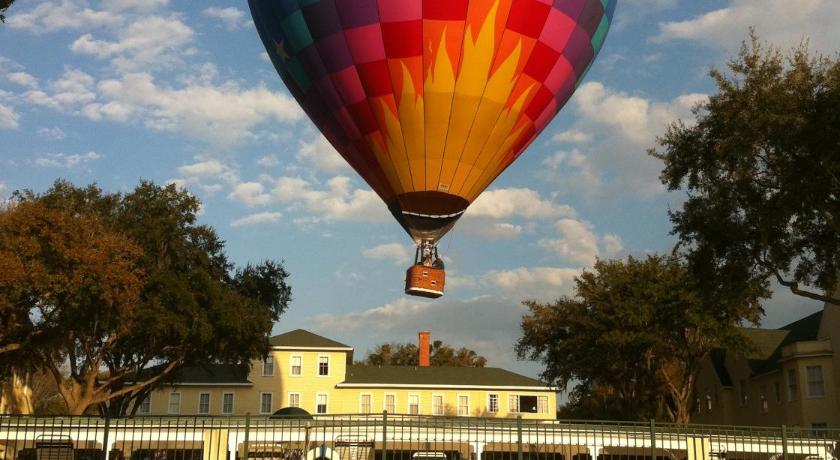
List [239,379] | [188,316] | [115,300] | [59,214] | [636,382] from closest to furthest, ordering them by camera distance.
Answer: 1. [59,214]
2. [115,300]
3. [188,316]
4. [636,382]
5. [239,379]

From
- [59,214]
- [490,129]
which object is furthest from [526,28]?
[59,214]

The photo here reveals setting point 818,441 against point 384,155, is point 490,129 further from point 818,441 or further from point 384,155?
point 818,441

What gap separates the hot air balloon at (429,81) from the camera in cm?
2759

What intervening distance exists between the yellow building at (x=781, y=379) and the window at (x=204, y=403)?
37.1 metres

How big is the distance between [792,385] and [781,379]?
138 centimetres

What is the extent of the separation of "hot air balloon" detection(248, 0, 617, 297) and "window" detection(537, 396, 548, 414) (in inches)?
1622

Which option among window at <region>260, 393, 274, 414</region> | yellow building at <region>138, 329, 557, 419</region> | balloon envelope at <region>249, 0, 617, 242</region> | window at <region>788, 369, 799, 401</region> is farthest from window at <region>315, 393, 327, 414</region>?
balloon envelope at <region>249, 0, 617, 242</region>

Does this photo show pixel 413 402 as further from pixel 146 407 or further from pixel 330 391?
pixel 146 407

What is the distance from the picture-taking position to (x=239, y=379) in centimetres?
6775

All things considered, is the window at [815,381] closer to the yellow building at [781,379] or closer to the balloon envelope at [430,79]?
the yellow building at [781,379]

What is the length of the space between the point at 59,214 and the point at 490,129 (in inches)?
685

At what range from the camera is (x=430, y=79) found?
27953 mm

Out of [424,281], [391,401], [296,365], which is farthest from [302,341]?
[424,281]

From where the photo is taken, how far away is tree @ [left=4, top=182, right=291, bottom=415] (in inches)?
1690
